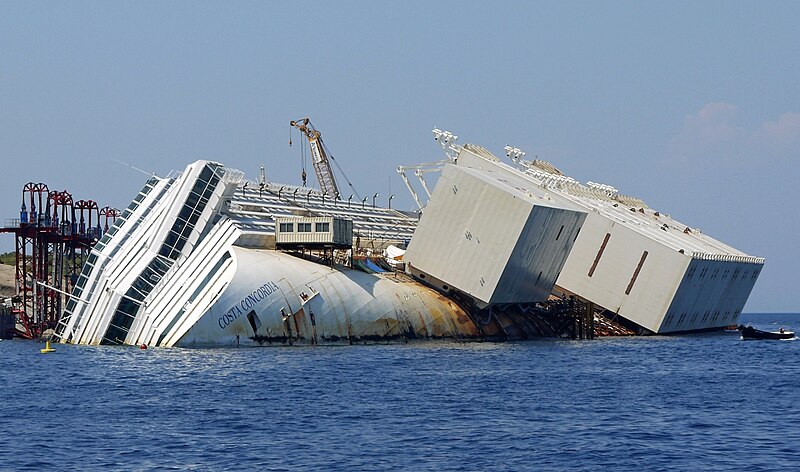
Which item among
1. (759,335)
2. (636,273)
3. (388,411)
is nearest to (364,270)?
(636,273)

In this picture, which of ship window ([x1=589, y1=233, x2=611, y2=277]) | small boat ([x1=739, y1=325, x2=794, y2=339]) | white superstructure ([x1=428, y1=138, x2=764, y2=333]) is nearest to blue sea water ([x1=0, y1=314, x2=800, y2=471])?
white superstructure ([x1=428, y1=138, x2=764, y2=333])

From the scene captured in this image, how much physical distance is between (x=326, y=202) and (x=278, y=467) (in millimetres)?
86796

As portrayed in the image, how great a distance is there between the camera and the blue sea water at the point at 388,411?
42375 millimetres

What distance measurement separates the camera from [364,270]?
9700cm

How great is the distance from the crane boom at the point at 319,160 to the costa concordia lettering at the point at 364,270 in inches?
2080

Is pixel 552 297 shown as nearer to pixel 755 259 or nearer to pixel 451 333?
pixel 451 333

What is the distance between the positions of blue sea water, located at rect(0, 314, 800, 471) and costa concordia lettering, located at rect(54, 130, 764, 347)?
13.8 feet

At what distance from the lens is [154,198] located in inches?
4045

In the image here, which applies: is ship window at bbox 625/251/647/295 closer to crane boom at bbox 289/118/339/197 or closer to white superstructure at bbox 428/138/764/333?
white superstructure at bbox 428/138/764/333

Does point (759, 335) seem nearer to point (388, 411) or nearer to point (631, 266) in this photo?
point (631, 266)

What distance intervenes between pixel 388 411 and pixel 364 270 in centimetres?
4440

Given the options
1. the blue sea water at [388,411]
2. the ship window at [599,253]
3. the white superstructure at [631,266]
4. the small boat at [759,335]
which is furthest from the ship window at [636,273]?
the blue sea water at [388,411]

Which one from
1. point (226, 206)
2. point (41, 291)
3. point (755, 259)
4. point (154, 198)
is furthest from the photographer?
point (755, 259)

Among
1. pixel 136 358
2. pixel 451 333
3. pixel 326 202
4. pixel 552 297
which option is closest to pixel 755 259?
pixel 552 297
